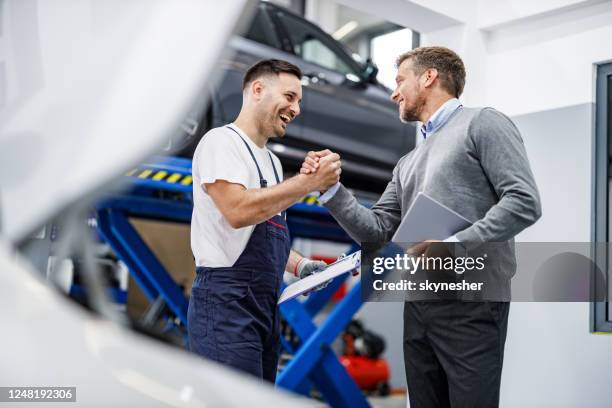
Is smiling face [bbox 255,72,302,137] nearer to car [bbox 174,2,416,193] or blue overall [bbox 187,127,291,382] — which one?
blue overall [bbox 187,127,291,382]

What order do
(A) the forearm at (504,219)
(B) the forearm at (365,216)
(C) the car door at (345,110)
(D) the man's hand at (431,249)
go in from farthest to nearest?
1. (C) the car door at (345,110)
2. (B) the forearm at (365,216)
3. (D) the man's hand at (431,249)
4. (A) the forearm at (504,219)

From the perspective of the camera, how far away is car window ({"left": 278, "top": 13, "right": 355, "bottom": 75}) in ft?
14.5

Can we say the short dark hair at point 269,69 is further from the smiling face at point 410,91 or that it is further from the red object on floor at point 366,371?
the red object on floor at point 366,371

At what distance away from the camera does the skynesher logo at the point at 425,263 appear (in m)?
1.91

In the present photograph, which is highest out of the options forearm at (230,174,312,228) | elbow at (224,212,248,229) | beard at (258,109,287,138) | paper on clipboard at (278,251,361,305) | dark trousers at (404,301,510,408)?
beard at (258,109,287,138)

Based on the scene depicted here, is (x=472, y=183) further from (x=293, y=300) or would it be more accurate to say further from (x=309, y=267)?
(x=293, y=300)

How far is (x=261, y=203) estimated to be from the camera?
180 centimetres

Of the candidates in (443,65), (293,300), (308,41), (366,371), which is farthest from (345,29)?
(443,65)

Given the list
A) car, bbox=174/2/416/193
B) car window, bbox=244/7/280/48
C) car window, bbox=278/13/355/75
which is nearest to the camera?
car, bbox=174/2/416/193

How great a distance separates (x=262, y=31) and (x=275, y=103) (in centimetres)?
219

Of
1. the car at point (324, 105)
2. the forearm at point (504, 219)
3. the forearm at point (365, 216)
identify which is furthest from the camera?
the car at point (324, 105)

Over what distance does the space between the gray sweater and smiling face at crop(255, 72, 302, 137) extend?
29 cm

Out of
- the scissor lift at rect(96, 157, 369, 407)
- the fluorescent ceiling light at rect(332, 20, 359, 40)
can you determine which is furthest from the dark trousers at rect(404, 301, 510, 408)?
the fluorescent ceiling light at rect(332, 20, 359, 40)
